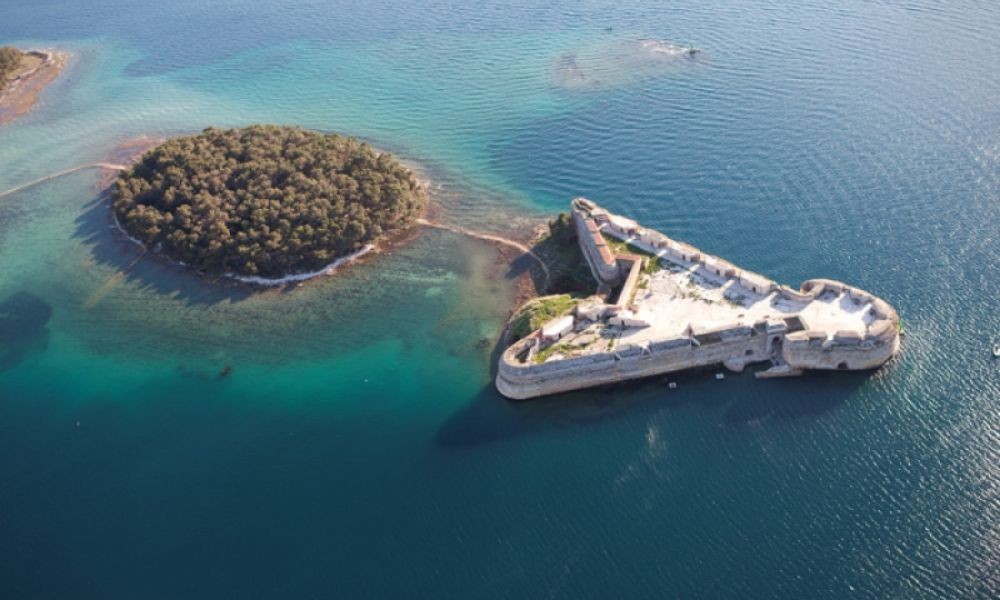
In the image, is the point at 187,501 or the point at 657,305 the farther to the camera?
the point at 657,305

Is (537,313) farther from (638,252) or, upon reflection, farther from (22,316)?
(22,316)

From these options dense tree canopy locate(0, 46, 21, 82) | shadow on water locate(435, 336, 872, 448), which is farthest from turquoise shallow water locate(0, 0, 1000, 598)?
dense tree canopy locate(0, 46, 21, 82)

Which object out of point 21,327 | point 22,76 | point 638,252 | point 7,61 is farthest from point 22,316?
point 7,61

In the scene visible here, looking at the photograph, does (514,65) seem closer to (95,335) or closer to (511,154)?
(511,154)

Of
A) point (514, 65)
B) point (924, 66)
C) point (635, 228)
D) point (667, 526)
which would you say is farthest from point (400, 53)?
point (667, 526)

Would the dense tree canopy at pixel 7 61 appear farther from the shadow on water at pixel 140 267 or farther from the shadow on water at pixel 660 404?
the shadow on water at pixel 660 404

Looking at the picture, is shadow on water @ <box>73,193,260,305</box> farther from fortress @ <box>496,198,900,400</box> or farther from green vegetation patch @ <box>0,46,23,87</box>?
green vegetation patch @ <box>0,46,23,87</box>
